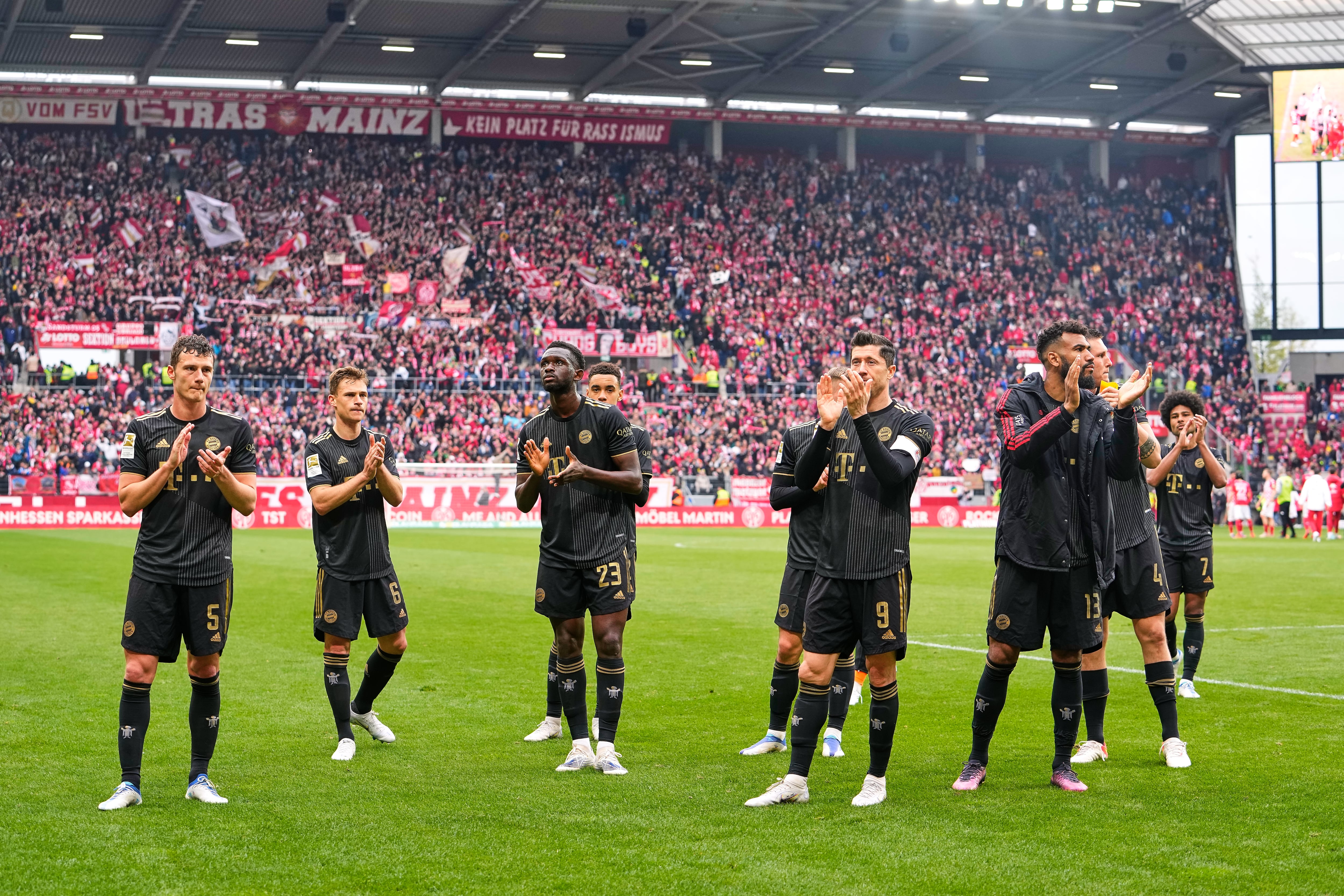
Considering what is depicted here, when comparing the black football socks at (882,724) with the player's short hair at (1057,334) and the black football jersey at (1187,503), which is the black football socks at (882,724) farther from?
the black football jersey at (1187,503)

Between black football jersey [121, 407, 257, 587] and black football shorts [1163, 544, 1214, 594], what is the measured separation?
6989mm

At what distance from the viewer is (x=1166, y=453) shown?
413 inches

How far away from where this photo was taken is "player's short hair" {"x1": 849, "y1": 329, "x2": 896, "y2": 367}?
7.05 metres

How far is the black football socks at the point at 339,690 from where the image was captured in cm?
852

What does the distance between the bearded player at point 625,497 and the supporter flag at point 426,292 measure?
39.9 m

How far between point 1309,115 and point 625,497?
41.7 meters

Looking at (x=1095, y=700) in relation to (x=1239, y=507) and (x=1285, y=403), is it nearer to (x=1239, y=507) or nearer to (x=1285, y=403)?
(x=1239, y=507)

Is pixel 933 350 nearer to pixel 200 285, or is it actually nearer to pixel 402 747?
pixel 200 285

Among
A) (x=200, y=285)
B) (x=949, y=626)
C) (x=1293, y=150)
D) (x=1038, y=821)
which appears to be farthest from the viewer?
(x=200, y=285)

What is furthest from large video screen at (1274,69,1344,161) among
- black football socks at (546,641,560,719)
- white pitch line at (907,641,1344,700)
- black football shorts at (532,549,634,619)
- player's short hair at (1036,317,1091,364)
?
black football shorts at (532,549,634,619)

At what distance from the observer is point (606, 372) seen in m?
8.88

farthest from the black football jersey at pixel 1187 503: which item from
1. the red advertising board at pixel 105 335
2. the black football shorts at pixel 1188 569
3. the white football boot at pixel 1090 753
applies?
the red advertising board at pixel 105 335

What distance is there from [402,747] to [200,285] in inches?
1605

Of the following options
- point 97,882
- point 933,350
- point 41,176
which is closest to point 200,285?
point 41,176
